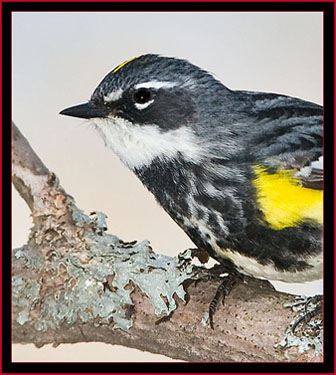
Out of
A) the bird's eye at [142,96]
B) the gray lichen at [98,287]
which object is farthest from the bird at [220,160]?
the gray lichen at [98,287]

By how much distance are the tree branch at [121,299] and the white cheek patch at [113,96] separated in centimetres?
31

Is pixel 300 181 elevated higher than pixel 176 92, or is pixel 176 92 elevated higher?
pixel 176 92

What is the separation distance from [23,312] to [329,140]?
71 centimetres

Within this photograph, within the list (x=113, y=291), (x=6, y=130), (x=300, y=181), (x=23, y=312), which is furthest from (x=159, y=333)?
(x=6, y=130)

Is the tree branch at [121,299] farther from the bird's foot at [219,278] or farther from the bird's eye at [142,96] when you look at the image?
the bird's eye at [142,96]

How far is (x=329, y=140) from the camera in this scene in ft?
4.81

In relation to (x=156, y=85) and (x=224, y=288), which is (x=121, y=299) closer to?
(x=224, y=288)

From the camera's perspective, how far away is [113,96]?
56.1 inches

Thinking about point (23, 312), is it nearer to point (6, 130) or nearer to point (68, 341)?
point (68, 341)

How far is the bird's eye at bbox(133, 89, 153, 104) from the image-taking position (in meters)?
1.42

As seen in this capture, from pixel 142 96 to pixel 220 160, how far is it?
0.20 meters

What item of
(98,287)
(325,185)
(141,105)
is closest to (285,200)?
(325,185)

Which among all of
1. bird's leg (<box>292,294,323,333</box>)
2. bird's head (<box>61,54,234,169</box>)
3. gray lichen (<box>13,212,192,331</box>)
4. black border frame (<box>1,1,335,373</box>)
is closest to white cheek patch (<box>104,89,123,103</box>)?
bird's head (<box>61,54,234,169</box>)

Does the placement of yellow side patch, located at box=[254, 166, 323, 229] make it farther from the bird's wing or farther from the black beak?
the black beak
